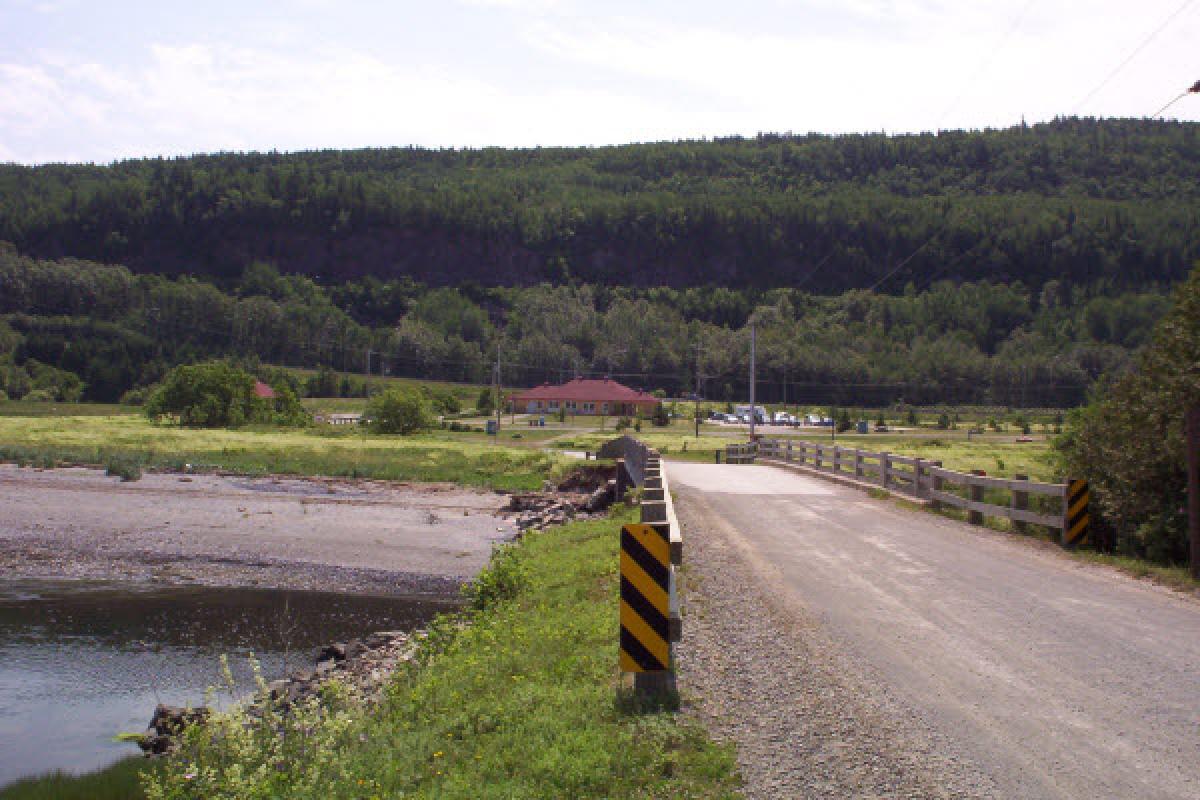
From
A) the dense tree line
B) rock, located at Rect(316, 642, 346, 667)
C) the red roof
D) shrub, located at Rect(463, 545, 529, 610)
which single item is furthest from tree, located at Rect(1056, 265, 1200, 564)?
the red roof

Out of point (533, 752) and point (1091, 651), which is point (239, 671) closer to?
point (533, 752)

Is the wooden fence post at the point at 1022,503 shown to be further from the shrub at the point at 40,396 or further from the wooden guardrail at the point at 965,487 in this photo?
the shrub at the point at 40,396

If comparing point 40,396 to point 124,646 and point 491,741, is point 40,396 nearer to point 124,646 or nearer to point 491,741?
point 124,646

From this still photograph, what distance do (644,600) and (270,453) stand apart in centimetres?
5357

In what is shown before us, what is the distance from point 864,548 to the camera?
14.4 m

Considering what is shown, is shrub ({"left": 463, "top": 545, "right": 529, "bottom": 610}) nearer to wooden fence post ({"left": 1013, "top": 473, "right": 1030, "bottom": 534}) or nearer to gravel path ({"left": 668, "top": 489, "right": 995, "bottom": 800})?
gravel path ({"left": 668, "top": 489, "right": 995, "bottom": 800})

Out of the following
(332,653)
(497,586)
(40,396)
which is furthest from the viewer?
(40,396)

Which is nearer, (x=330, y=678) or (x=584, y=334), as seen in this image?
(x=330, y=678)

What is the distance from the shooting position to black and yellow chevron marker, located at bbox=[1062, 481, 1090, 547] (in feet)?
48.7

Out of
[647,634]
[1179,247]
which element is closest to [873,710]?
[647,634]

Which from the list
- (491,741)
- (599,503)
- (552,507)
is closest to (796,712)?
(491,741)

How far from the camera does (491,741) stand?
22.8ft

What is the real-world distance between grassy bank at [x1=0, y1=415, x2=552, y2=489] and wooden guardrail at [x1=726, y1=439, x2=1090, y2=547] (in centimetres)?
2184

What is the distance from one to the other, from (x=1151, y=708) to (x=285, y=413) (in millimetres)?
82946
